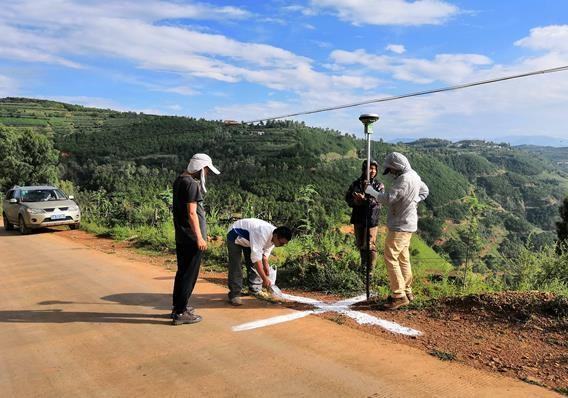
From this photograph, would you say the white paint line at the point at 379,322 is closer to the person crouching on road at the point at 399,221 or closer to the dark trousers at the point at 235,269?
the person crouching on road at the point at 399,221

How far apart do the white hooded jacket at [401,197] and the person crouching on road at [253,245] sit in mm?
1254

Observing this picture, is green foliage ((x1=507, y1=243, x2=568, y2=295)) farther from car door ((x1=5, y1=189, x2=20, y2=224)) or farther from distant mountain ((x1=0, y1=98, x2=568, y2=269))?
distant mountain ((x1=0, y1=98, x2=568, y2=269))

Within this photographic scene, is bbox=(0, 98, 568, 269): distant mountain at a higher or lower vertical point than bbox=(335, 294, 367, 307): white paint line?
higher

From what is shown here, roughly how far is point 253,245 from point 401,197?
1875 mm

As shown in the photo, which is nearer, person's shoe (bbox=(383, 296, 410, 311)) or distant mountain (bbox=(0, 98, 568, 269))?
person's shoe (bbox=(383, 296, 410, 311))

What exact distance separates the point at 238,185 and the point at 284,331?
4785cm

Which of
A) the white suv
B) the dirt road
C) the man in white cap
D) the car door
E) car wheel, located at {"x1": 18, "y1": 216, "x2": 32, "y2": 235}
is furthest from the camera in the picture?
the car door

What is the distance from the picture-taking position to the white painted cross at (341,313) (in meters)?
4.72

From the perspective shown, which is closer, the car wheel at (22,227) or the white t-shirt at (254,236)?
the white t-shirt at (254,236)

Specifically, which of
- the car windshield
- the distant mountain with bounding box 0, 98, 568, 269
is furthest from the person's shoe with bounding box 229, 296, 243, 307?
the distant mountain with bounding box 0, 98, 568, 269

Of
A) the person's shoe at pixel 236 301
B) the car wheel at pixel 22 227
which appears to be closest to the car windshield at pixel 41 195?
the car wheel at pixel 22 227

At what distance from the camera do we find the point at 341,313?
5.25 metres

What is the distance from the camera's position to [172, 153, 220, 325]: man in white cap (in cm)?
485

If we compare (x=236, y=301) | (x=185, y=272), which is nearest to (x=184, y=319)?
(x=185, y=272)
